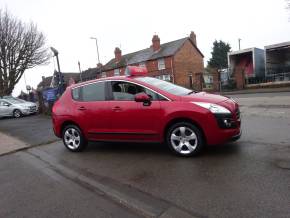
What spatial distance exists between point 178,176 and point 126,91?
87.3 inches

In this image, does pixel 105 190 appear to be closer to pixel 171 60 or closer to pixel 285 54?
pixel 285 54

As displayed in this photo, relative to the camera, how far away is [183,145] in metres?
5.28

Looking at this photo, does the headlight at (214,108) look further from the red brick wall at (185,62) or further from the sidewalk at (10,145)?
the red brick wall at (185,62)

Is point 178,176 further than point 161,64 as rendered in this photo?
No

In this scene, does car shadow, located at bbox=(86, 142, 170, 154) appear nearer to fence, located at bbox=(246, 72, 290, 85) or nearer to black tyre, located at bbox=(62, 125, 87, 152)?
black tyre, located at bbox=(62, 125, 87, 152)

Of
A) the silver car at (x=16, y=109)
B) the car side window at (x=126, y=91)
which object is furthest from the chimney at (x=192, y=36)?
the car side window at (x=126, y=91)

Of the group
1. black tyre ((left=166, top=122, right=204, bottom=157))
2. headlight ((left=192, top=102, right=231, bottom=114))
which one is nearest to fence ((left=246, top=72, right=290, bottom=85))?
headlight ((left=192, top=102, right=231, bottom=114))

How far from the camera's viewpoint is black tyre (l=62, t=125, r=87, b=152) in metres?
6.59

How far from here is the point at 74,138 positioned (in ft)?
22.0

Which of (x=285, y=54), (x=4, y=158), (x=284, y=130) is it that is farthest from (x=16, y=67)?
(x=284, y=130)

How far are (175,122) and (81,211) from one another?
2.42 meters

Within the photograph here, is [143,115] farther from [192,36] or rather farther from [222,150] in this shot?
[192,36]

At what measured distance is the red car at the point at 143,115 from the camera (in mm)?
5082

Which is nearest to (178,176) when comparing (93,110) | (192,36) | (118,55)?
(93,110)
